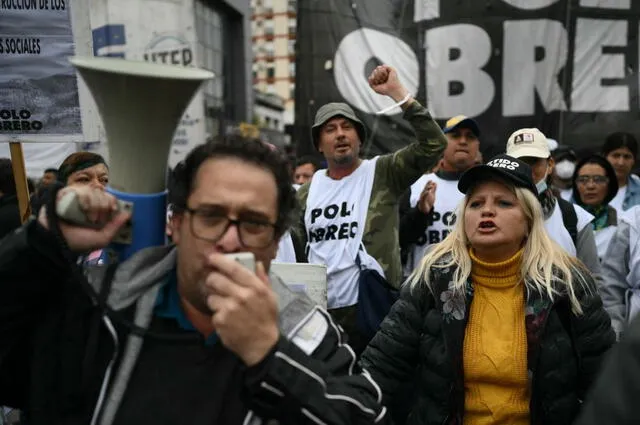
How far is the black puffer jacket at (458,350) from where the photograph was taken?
234cm

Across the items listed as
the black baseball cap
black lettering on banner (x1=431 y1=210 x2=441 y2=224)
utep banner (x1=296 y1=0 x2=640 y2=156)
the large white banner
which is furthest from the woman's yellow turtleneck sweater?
the large white banner

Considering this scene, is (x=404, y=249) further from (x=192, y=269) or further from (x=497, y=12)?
(x=497, y=12)

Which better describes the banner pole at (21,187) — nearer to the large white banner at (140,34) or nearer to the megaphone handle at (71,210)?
the megaphone handle at (71,210)

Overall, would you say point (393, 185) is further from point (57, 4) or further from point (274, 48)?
point (274, 48)

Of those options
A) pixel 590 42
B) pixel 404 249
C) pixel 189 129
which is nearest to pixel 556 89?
pixel 590 42

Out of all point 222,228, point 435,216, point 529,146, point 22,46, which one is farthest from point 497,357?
point 22,46

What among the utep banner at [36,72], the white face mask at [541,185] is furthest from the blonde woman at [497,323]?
the utep banner at [36,72]

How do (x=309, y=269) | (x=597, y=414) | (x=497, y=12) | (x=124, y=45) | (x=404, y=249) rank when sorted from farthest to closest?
(x=124, y=45)
(x=497, y=12)
(x=404, y=249)
(x=309, y=269)
(x=597, y=414)

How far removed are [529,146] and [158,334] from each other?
2.97 m

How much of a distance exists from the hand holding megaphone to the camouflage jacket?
235 cm

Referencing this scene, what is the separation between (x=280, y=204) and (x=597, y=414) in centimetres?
90

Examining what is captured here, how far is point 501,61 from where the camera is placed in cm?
695

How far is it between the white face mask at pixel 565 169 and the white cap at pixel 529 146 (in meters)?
2.71

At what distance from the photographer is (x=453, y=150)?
14.5ft
